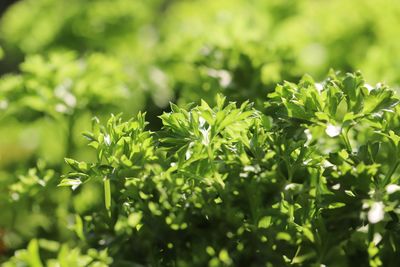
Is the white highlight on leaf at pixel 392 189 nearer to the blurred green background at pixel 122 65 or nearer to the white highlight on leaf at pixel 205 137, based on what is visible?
the white highlight on leaf at pixel 205 137

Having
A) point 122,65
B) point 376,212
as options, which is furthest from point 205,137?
point 122,65

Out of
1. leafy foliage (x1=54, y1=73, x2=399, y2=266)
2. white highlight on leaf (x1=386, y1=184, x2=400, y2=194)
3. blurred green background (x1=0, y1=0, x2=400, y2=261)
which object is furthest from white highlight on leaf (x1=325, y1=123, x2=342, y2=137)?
blurred green background (x1=0, y1=0, x2=400, y2=261)

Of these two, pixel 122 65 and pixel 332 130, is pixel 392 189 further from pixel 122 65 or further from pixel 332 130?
pixel 122 65

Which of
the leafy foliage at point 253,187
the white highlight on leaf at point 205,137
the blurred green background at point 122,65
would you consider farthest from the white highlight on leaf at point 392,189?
the blurred green background at point 122,65

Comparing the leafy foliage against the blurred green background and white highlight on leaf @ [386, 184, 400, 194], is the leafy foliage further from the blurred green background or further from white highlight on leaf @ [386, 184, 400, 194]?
the blurred green background

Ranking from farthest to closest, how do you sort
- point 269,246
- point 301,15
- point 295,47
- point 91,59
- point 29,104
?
point 301,15 < point 295,47 < point 91,59 < point 29,104 < point 269,246

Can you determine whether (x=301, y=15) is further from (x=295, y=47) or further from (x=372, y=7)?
(x=295, y=47)

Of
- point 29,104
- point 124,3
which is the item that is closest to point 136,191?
point 29,104
